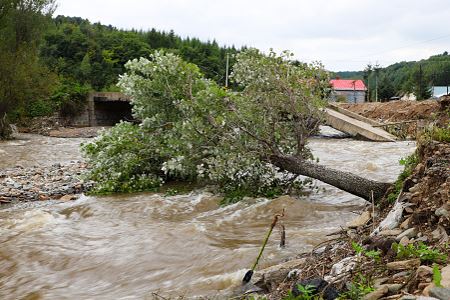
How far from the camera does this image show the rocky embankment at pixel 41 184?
10.4 m

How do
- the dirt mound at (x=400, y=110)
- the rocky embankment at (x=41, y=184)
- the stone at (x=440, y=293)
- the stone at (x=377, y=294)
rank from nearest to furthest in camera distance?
the stone at (x=440, y=293)
the stone at (x=377, y=294)
the rocky embankment at (x=41, y=184)
the dirt mound at (x=400, y=110)

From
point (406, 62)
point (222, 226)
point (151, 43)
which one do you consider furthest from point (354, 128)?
point (406, 62)

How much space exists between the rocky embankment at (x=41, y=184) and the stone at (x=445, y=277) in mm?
8408

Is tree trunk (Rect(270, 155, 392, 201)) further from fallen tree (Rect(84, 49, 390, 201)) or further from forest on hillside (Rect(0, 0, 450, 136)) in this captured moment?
forest on hillside (Rect(0, 0, 450, 136))

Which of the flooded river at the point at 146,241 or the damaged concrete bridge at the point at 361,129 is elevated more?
the damaged concrete bridge at the point at 361,129

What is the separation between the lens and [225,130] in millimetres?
9000

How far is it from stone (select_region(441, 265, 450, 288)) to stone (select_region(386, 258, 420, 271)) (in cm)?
25

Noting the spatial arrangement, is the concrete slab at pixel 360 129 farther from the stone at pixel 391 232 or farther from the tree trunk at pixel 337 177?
the stone at pixel 391 232

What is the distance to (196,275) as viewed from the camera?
204 inches

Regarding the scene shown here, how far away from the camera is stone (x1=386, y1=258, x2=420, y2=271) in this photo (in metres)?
3.21

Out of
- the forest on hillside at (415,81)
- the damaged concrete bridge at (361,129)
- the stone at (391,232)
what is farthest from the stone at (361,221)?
the forest on hillside at (415,81)

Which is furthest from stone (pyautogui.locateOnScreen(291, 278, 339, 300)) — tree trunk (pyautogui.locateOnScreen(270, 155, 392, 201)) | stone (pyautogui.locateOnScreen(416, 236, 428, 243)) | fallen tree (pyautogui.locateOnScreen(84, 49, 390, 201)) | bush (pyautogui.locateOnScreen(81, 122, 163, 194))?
bush (pyautogui.locateOnScreen(81, 122, 163, 194))

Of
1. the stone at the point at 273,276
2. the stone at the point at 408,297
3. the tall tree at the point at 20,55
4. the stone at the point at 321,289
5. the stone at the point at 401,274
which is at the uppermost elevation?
the tall tree at the point at 20,55

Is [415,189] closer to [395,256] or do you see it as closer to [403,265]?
[395,256]
